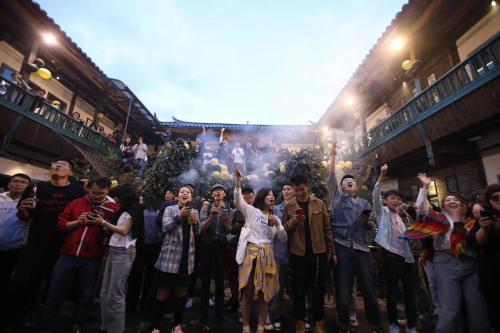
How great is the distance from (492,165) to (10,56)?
16597 mm

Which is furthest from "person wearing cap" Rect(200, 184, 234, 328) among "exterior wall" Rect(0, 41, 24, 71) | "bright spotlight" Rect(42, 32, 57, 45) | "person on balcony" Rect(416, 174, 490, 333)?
"exterior wall" Rect(0, 41, 24, 71)

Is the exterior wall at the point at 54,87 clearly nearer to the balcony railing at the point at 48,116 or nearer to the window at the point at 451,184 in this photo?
the balcony railing at the point at 48,116

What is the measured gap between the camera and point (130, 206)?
3111 millimetres

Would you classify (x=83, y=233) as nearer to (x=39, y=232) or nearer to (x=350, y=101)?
(x=39, y=232)

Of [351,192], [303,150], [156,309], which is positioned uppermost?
[303,150]

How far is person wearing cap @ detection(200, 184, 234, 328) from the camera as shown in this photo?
3.61 metres

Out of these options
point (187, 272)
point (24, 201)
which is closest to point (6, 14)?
point (24, 201)

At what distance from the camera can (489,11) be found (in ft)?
21.9

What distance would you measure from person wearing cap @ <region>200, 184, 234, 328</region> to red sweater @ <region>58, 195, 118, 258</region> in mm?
1333

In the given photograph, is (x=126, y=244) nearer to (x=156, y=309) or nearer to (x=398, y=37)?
(x=156, y=309)

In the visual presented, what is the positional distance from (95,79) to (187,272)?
415 inches

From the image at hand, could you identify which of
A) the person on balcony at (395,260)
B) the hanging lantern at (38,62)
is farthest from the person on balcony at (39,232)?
the hanging lantern at (38,62)

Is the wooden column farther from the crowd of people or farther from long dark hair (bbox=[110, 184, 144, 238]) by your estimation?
long dark hair (bbox=[110, 184, 144, 238])

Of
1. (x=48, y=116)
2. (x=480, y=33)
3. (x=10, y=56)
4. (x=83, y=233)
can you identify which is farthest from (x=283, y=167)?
(x=10, y=56)
